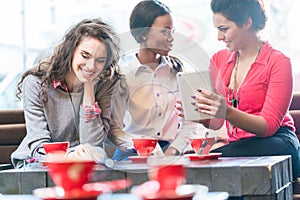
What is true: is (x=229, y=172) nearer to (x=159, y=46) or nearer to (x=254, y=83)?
(x=159, y=46)

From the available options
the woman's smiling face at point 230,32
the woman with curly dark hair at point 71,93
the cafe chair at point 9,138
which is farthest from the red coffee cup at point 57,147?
the cafe chair at point 9,138

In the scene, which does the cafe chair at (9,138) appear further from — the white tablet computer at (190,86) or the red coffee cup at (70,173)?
the red coffee cup at (70,173)

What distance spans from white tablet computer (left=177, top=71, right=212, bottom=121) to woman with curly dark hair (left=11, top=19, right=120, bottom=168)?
0.23 metres

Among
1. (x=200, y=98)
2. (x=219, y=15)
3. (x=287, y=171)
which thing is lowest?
(x=287, y=171)

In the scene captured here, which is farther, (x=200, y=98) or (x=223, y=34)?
(x=223, y=34)

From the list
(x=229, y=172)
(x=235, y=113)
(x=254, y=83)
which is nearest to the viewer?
(x=229, y=172)

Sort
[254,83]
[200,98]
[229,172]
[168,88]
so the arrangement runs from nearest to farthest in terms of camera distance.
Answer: [229,172], [200,98], [168,88], [254,83]

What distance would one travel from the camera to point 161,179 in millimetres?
758

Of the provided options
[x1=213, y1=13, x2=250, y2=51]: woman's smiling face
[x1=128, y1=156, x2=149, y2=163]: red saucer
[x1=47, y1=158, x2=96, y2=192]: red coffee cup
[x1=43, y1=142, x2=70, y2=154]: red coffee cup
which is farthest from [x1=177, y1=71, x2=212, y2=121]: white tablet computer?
[x1=47, y1=158, x2=96, y2=192]: red coffee cup

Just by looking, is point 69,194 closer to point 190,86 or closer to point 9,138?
point 190,86

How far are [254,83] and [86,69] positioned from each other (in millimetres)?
671

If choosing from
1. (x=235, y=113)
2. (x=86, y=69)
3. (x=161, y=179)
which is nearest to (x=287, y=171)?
(x=235, y=113)

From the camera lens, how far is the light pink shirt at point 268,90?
2.05 metres

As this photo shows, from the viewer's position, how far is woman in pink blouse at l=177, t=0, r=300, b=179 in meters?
2.00
